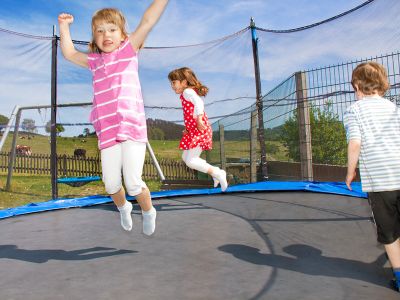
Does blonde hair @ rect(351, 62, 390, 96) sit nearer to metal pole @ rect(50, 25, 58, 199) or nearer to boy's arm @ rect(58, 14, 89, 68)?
boy's arm @ rect(58, 14, 89, 68)

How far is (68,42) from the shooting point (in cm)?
194

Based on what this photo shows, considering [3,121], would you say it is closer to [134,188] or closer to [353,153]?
[134,188]

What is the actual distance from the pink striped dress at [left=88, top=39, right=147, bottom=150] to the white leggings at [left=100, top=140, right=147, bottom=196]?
0.04m

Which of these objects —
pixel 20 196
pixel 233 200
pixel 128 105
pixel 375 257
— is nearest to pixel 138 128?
pixel 128 105

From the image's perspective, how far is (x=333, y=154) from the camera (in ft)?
13.9

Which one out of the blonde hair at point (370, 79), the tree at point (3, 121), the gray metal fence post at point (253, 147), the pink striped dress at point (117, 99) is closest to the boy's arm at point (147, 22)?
the pink striped dress at point (117, 99)

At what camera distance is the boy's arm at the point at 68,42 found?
191 centimetres

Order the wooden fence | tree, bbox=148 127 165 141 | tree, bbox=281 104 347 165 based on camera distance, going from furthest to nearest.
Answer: the wooden fence, tree, bbox=148 127 165 141, tree, bbox=281 104 347 165

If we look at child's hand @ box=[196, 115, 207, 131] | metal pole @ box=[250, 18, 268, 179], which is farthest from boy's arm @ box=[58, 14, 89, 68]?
metal pole @ box=[250, 18, 268, 179]

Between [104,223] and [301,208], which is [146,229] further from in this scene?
[301,208]

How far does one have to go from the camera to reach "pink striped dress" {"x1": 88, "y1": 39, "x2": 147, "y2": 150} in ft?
5.73

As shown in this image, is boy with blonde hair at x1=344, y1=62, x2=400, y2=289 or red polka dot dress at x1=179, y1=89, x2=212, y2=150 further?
red polka dot dress at x1=179, y1=89, x2=212, y2=150

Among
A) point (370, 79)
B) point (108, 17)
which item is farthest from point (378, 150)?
point (108, 17)

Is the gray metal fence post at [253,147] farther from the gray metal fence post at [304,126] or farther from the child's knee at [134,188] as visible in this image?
the child's knee at [134,188]
